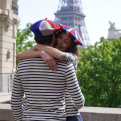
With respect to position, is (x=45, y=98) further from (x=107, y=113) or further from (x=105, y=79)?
(x=105, y=79)

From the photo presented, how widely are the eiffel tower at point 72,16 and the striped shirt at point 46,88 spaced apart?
401 feet

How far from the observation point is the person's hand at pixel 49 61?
2928 millimetres

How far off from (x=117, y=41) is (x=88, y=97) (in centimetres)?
920

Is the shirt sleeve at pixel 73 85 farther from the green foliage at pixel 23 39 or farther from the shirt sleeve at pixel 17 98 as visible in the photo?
the green foliage at pixel 23 39

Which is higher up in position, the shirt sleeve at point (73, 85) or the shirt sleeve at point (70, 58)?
the shirt sleeve at point (70, 58)

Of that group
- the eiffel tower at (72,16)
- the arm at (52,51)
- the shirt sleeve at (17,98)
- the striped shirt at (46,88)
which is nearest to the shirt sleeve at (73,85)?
the striped shirt at (46,88)

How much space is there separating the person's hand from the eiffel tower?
12222 centimetres

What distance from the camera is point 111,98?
31609 millimetres

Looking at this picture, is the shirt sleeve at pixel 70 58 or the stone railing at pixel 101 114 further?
the stone railing at pixel 101 114

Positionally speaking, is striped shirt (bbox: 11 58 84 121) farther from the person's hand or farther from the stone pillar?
the stone pillar

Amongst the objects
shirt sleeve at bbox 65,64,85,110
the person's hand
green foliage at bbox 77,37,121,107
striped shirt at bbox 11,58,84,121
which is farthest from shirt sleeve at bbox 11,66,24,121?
green foliage at bbox 77,37,121,107

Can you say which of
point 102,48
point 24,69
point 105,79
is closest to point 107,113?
point 24,69

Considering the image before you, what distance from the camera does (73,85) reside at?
2.97 m

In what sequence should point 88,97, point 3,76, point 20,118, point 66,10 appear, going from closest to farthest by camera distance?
point 20,118
point 3,76
point 88,97
point 66,10
